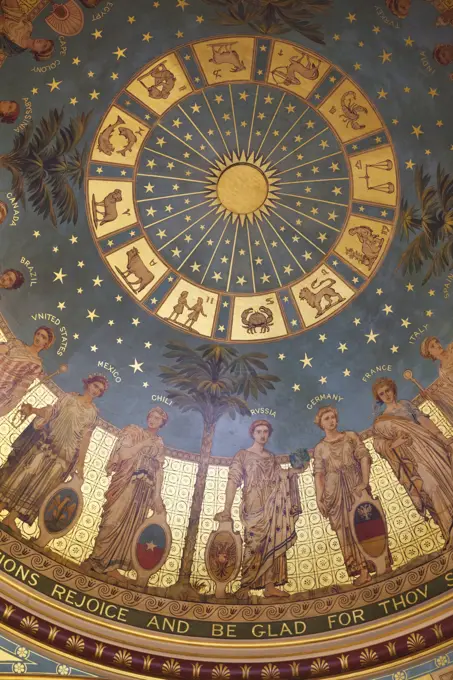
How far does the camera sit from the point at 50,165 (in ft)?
46.9

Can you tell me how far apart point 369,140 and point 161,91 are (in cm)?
393

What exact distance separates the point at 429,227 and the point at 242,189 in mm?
3666

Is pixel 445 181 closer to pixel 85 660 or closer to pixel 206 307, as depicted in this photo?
pixel 206 307

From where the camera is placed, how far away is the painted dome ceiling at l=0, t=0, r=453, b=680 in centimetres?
1305

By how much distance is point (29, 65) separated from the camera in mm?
13312

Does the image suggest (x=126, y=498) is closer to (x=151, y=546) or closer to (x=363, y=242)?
(x=151, y=546)

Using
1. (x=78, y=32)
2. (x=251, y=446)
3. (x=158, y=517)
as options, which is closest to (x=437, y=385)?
(x=251, y=446)

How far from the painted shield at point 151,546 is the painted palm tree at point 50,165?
A: 586 centimetres

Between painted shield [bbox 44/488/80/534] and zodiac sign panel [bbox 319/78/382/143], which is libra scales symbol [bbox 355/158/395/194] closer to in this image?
zodiac sign panel [bbox 319/78/382/143]

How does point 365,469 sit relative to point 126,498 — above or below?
above

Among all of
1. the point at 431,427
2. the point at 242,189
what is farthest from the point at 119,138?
the point at 431,427

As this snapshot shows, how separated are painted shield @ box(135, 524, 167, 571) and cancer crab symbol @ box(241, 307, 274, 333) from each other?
167 inches

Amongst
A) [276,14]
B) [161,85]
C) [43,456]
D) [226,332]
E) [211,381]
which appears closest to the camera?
[276,14]

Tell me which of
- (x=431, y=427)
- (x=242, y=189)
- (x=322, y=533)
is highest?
(x=242, y=189)
